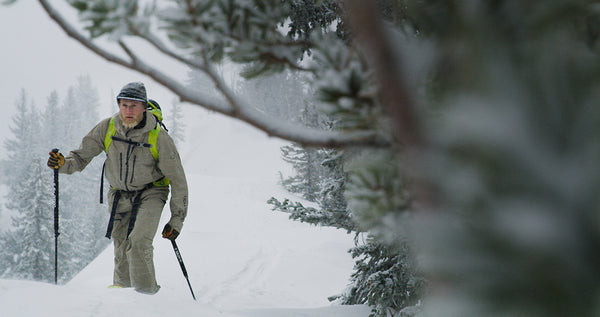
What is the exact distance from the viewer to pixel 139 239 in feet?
14.4

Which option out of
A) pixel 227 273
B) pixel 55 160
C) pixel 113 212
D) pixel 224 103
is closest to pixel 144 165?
pixel 113 212

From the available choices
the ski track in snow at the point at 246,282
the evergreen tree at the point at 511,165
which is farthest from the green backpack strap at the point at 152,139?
the evergreen tree at the point at 511,165

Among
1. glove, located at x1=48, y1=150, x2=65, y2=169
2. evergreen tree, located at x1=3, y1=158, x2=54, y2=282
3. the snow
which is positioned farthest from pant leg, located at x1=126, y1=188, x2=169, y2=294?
evergreen tree, located at x1=3, y1=158, x2=54, y2=282

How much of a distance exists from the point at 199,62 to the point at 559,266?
0.98 meters

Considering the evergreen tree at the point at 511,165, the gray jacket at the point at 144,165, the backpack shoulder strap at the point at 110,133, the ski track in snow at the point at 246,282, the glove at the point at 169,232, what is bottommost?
the ski track in snow at the point at 246,282

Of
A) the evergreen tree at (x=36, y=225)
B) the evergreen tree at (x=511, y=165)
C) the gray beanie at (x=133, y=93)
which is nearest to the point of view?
the evergreen tree at (x=511, y=165)

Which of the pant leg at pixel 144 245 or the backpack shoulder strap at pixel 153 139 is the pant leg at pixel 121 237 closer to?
the pant leg at pixel 144 245

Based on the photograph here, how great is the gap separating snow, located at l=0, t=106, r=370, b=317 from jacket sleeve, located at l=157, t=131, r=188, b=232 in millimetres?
925

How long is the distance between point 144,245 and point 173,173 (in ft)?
2.94

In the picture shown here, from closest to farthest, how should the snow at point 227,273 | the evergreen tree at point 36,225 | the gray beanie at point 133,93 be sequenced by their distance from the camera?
the snow at point 227,273 → the gray beanie at point 133,93 → the evergreen tree at point 36,225

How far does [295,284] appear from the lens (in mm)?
9453

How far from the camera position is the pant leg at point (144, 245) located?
4.37 metres

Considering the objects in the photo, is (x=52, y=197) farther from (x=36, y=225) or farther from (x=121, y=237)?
(x=121, y=237)

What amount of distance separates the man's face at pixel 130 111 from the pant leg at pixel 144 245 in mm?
844
